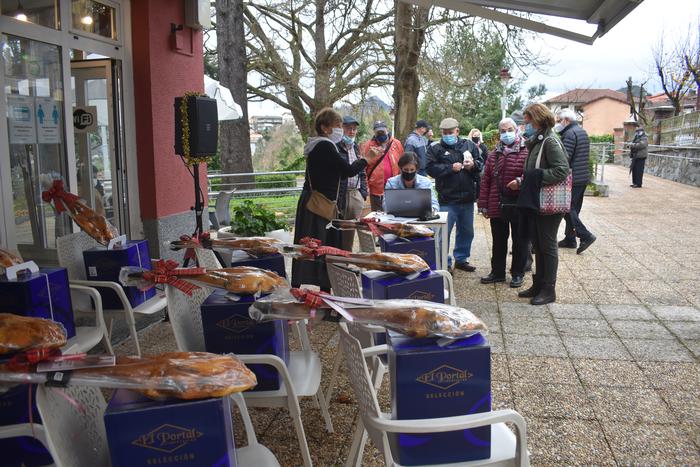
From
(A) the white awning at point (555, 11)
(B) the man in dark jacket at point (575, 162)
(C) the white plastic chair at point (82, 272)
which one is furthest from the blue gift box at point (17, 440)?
(B) the man in dark jacket at point (575, 162)

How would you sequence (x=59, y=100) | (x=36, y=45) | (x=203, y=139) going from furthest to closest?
1. (x=203, y=139)
2. (x=59, y=100)
3. (x=36, y=45)

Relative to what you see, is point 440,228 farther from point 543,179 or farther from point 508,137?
point 508,137

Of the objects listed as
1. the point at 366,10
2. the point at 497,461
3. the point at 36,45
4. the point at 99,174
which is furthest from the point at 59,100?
the point at 366,10

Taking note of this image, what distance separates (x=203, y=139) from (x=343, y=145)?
1563 millimetres

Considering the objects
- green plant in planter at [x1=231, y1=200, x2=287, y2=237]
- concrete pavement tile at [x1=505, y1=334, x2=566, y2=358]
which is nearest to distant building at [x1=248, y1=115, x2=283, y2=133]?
green plant in planter at [x1=231, y1=200, x2=287, y2=237]

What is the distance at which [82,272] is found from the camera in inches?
160

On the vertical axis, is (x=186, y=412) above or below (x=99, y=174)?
below

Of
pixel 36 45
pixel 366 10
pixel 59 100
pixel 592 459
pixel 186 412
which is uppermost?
pixel 366 10

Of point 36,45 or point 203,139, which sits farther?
point 203,139

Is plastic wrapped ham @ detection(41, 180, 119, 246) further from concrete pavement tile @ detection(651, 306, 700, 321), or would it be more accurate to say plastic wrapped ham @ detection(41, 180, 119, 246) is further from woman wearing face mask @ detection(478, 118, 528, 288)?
concrete pavement tile @ detection(651, 306, 700, 321)

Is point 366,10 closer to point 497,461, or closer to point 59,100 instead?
point 59,100

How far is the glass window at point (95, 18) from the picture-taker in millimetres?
4730

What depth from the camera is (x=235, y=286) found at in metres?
2.52

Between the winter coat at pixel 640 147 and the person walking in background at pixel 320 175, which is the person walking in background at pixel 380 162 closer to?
the person walking in background at pixel 320 175
